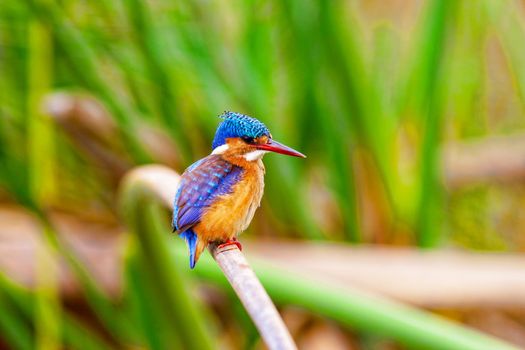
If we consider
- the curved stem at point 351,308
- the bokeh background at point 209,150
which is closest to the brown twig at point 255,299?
the curved stem at point 351,308

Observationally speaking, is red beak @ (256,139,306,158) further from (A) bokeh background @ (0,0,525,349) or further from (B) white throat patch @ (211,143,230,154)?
(A) bokeh background @ (0,0,525,349)

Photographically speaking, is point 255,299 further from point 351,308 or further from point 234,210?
point 351,308

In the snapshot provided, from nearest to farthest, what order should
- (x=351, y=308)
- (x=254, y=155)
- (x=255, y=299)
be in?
1. (x=255, y=299)
2. (x=254, y=155)
3. (x=351, y=308)

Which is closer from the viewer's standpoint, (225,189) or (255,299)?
(255,299)

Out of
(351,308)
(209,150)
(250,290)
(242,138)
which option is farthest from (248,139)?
(209,150)

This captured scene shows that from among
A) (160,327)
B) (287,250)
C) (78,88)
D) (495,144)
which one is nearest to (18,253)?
(78,88)

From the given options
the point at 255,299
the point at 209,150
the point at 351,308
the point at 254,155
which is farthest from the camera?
the point at 209,150

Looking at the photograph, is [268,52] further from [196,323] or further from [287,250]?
[196,323]
